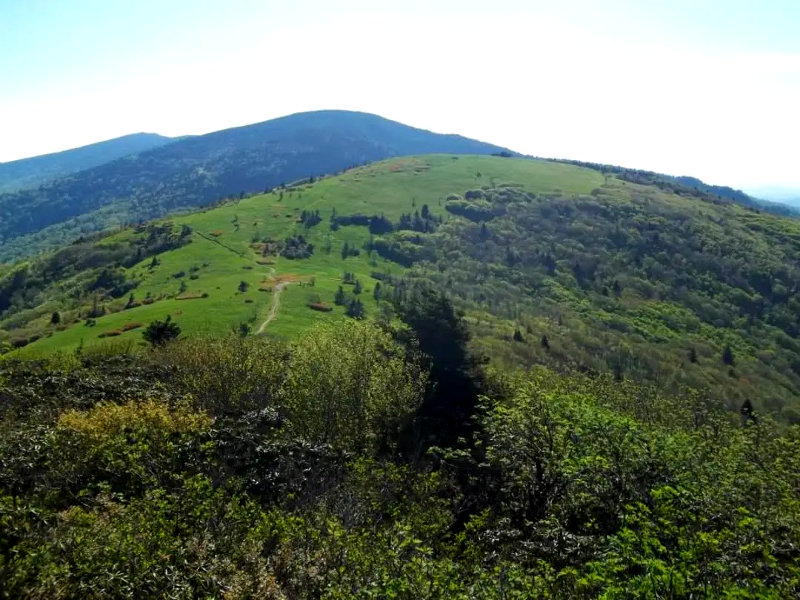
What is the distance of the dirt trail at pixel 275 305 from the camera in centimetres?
11436

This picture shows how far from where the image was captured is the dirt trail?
375 feet

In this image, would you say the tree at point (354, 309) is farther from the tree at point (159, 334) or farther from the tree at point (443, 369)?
the tree at point (443, 369)

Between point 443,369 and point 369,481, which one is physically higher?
point 369,481

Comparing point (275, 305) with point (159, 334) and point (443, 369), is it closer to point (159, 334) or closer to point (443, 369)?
point (159, 334)

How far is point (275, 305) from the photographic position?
428 ft

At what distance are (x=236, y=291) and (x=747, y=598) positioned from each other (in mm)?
133872

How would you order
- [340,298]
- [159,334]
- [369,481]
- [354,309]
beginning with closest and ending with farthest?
1. [369,481]
2. [159,334]
3. [354,309]
4. [340,298]

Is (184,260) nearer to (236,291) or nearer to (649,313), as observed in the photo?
(236,291)

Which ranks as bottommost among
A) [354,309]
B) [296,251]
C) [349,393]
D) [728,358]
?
[728,358]

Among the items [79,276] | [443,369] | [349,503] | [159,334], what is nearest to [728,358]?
[443,369]

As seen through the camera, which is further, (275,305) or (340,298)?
(340,298)

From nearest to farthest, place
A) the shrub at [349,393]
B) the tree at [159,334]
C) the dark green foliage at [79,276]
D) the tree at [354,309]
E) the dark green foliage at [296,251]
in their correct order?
the shrub at [349,393], the tree at [159,334], the tree at [354,309], the dark green foliage at [79,276], the dark green foliage at [296,251]

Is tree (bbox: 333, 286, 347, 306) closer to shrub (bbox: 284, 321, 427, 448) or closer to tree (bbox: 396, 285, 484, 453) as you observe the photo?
tree (bbox: 396, 285, 484, 453)

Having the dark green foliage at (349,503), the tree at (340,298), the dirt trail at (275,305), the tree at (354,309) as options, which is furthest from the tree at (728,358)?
the dark green foliage at (349,503)
